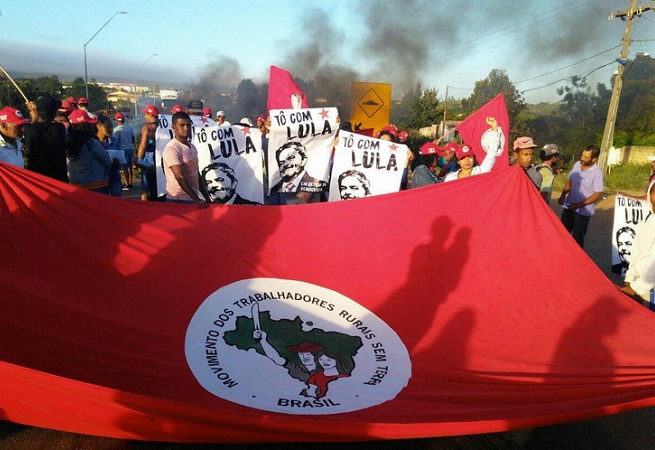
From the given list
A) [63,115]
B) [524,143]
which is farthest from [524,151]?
[63,115]

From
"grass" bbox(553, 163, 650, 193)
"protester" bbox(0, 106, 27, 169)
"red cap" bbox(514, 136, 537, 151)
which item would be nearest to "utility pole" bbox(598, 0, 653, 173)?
"grass" bbox(553, 163, 650, 193)

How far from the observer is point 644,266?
3691 mm

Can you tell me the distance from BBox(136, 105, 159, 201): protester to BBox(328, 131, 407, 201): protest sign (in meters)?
2.74

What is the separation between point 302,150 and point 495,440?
450 centimetres

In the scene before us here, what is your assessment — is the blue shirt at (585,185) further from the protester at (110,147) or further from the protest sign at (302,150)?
the protester at (110,147)

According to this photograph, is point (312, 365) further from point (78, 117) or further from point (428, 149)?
point (78, 117)

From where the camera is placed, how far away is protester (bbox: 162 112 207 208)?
5.14 meters

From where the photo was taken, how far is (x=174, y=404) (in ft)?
7.43

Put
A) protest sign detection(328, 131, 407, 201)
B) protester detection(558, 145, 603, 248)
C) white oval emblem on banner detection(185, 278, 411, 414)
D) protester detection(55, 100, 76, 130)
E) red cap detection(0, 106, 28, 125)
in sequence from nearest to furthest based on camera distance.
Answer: white oval emblem on banner detection(185, 278, 411, 414)
red cap detection(0, 106, 28, 125)
protester detection(558, 145, 603, 248)
protest sign detection(328, 131, 407, 201)
protester detection(55, 100, 76, 130)

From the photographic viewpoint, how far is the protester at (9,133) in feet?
15.6

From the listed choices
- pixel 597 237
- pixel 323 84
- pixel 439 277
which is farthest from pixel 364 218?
pixel 323 84

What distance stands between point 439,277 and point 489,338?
1.97 ft

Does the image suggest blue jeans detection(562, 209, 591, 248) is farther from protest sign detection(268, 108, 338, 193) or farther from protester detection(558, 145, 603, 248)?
protest sign detection(268, 108, 338, 193)

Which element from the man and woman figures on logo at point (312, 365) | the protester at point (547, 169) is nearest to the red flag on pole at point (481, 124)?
the protester at point (547, 169)
